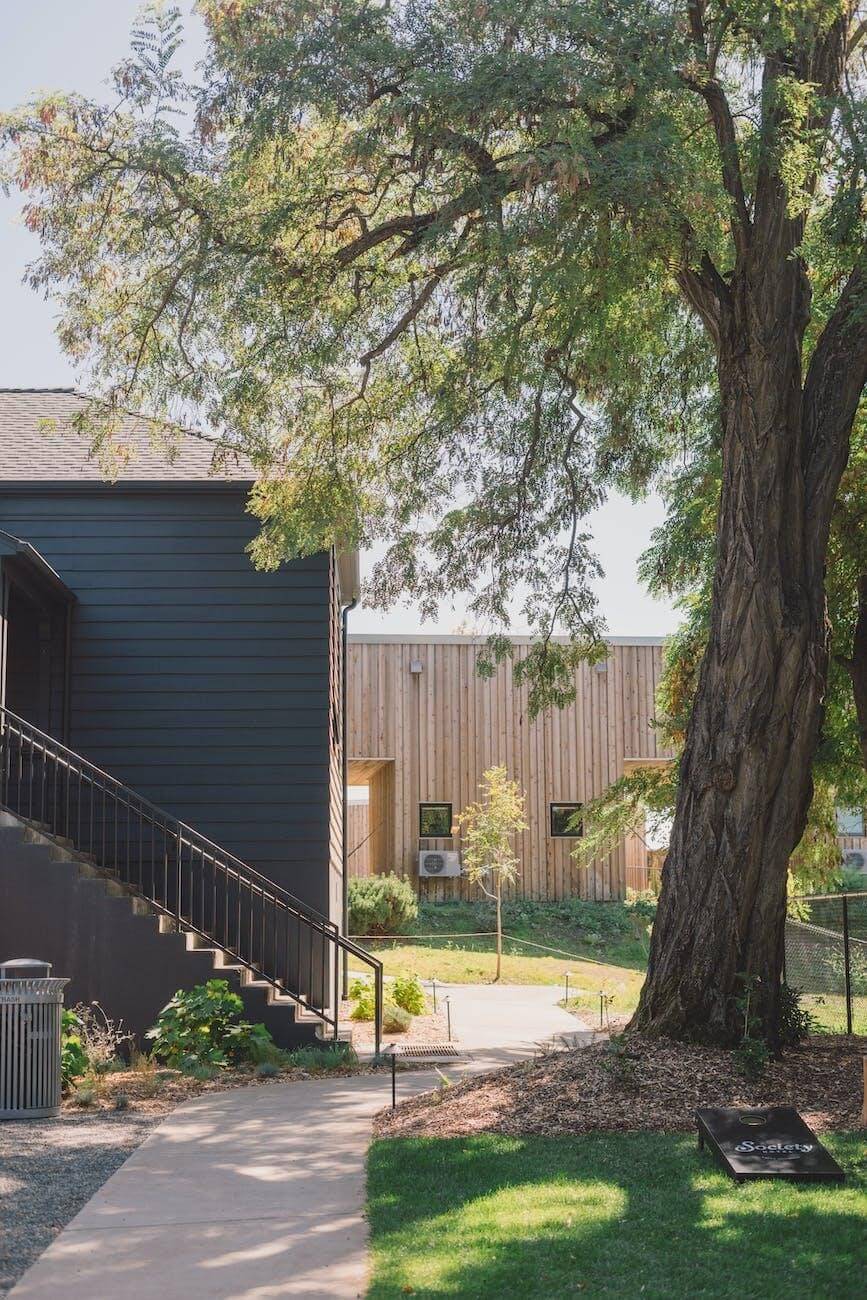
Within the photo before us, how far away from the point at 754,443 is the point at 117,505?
7.39 metres

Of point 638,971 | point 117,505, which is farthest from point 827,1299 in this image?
point 638,971

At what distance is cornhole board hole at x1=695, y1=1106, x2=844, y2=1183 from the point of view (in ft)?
19.4

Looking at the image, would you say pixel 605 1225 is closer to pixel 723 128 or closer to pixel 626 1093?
pixel 626 1093

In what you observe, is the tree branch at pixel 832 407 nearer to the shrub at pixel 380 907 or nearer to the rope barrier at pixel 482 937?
the rope barrier at pixel 482 937

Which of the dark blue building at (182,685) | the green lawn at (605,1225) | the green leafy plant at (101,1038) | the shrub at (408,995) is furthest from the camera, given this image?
the shrub at (408,995)

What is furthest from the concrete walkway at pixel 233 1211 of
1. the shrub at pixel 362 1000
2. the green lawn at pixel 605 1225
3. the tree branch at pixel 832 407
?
the tree branch at pixel 832 407

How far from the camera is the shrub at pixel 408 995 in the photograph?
14.4 meters

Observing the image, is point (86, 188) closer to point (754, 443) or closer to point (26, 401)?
point (754, 443)

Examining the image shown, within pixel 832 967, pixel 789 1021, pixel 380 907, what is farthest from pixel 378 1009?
pixel 380 907

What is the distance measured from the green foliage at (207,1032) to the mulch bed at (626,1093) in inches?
105

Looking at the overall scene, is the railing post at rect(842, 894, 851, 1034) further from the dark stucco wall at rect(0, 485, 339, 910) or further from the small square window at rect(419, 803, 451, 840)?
the small square window at rect(419, 803, 451, 840)

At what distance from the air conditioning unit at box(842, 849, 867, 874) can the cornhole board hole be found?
70.6 feet

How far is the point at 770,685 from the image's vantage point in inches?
349

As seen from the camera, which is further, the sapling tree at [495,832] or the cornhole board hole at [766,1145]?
the sapling tree at [495,832]
